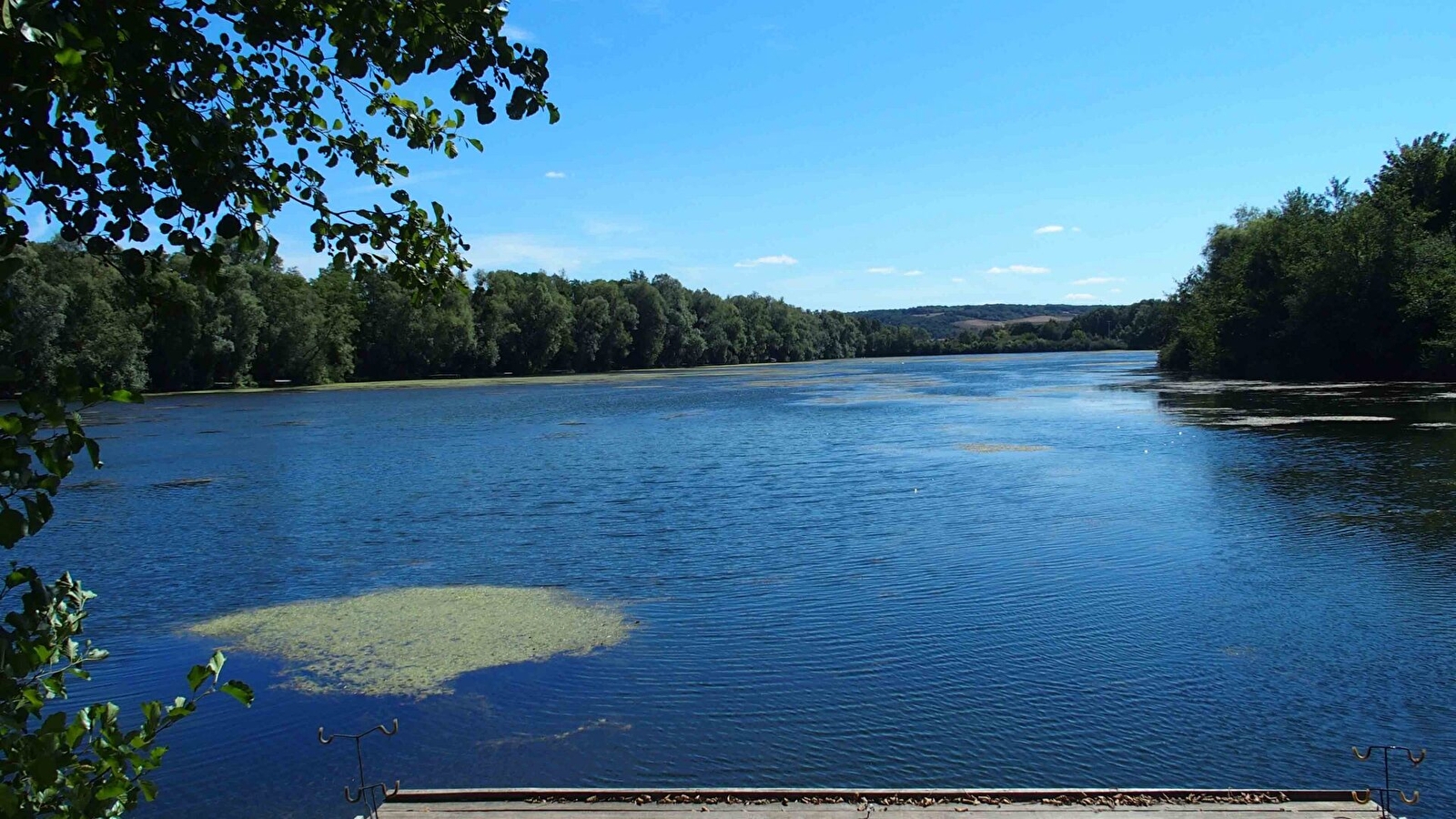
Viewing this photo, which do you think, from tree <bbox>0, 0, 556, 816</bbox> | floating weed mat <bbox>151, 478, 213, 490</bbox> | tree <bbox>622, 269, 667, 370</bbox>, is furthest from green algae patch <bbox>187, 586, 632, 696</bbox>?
tree <bbox>622, 269, 667, 370</bbox>

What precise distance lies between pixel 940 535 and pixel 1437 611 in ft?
23.7

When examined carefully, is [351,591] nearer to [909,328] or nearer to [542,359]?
[542,359]

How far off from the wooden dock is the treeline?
4612cm

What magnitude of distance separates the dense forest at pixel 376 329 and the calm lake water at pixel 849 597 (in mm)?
12176

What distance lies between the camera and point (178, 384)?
250 ft

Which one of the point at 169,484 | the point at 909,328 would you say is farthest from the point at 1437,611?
the point at 909,328

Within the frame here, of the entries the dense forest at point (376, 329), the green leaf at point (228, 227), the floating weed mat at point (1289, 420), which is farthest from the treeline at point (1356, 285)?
the green leaf at point (228, 227)

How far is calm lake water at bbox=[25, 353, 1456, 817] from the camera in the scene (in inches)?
339

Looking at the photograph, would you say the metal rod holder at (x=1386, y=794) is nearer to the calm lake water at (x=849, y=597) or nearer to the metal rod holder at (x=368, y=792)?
the calm lake water at (x=849, y=597)

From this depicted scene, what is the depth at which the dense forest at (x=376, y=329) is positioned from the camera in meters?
62.0

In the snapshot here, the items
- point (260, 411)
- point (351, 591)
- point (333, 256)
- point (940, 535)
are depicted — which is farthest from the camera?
point (260, 411)

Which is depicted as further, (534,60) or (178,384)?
(178,384)

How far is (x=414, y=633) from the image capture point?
12672mm

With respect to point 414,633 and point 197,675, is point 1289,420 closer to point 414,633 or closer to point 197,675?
point 414,633
